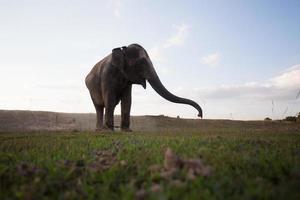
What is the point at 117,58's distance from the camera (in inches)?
481

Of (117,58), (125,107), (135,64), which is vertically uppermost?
(117,58)

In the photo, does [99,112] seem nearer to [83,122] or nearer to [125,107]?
[125,107]

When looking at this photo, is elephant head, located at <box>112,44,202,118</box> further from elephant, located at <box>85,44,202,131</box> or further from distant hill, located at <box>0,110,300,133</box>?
distant hill, located at <box>0,110,300,133</box>

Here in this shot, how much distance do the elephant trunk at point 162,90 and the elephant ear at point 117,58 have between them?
3.85 feet

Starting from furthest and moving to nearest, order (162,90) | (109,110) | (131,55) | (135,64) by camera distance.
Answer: (109,110), (131,55), (135,64), (162,90)

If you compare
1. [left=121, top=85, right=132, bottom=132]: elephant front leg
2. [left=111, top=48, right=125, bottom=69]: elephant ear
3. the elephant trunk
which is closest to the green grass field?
the elephant trunk

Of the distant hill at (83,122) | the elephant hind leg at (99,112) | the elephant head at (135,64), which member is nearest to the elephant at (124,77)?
the elephant head at (135,64)

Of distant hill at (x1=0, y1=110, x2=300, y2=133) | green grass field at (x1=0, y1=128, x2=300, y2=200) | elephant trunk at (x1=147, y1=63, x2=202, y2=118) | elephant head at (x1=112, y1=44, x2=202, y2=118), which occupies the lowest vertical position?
green grass field at (x1=0, y1=128, x2=300, y2=200)

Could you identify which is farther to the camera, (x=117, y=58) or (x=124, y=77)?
(x=124, y=77)

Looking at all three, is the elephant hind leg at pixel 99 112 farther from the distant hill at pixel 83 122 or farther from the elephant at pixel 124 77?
the distant hill at pixel 83 122

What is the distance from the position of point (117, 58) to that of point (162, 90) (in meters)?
2.27

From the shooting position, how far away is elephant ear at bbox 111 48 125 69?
1217 centimetres

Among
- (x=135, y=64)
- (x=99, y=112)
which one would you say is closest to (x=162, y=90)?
(x=135, y=64)

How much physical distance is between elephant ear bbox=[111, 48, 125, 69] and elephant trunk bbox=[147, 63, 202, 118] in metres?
1.17
